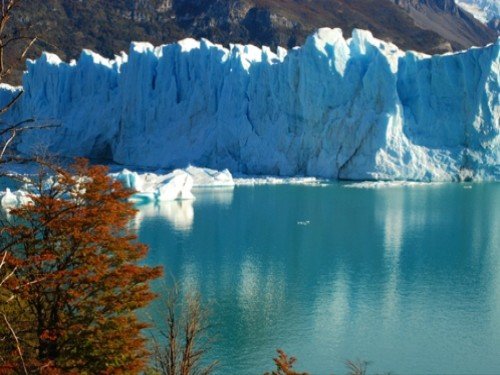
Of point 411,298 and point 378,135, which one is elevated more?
point 378,135

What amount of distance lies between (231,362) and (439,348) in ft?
7.35

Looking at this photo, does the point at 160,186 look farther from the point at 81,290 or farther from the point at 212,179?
the point at 81,290

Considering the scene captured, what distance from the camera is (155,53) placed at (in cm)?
2766

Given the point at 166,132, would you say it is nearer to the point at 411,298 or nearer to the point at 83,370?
the point at 411,298

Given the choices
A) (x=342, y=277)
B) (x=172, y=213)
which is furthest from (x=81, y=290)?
(x=172, y=213)

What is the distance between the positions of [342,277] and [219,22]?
163 feet

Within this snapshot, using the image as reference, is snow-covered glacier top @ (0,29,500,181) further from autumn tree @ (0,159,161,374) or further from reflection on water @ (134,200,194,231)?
autumn tree @ (0,159,161,374)

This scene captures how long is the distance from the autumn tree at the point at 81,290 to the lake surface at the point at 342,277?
1.84 meters

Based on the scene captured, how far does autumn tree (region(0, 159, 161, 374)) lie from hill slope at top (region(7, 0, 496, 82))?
45.3 m

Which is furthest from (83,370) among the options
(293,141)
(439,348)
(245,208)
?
(293,141)

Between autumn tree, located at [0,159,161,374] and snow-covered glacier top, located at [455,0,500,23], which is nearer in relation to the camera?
autumn tree, located at [0,159,161,374]

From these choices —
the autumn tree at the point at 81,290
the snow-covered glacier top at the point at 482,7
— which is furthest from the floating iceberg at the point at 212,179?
the snow-covered glacier top at the point at 482,7

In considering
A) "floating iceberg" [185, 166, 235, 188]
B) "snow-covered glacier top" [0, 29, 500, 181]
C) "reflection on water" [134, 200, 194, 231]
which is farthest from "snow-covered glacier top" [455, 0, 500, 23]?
"reflection on water" [134, 200, 194, 231]

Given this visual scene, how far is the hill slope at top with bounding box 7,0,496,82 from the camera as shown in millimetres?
51438
